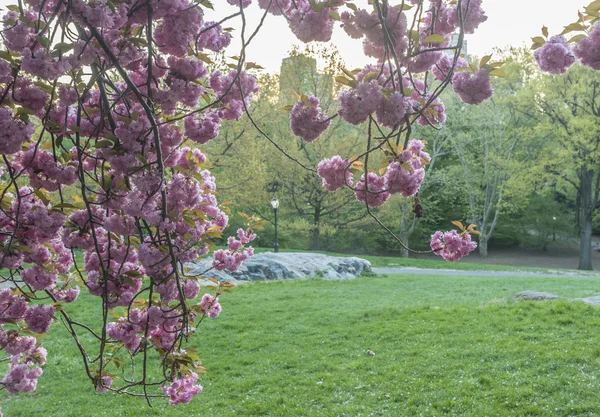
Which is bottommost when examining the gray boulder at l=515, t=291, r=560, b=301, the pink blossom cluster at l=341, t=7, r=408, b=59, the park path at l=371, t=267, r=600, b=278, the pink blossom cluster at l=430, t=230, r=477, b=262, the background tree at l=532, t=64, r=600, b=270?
the park path at l=371, t=267, r=600, b=278

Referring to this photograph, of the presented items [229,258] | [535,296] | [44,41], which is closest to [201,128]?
[44,41]

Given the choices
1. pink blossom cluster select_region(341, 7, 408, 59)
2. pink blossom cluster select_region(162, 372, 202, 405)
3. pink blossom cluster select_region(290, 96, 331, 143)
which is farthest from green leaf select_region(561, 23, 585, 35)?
pink blossom cluster select_region(162, 372, 202, 405)

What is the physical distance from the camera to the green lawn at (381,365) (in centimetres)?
497

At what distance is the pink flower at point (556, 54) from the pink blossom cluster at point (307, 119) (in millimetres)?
1183

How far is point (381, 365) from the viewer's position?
617cm

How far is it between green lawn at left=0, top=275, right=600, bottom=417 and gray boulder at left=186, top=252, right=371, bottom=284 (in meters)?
3.96

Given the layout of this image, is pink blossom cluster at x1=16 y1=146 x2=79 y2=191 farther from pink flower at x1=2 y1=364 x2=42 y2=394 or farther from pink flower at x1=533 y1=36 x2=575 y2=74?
pink flower at x1=533 y1=36 x2=575 y2=74

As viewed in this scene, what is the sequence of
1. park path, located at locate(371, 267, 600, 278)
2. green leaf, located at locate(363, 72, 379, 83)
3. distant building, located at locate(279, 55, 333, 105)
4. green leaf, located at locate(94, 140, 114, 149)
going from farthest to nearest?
distant building, located at locate(279, 55, 333, 105), park path, located at locate(371, 267, 600, 278), green leaf, located at locate(94, 140, 114, 149), green leaf, located at locate(363, 72, 379, 83)

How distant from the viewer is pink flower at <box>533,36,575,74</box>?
2.53m

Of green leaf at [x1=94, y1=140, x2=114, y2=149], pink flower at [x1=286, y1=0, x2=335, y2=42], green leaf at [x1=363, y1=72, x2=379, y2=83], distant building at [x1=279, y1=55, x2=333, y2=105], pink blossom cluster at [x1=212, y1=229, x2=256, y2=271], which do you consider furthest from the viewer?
distant building at [x1=279, y1=55, x2=333, y2=105]

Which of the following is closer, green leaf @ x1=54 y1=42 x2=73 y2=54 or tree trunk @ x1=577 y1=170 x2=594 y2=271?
green leaf @ x1=54 y1=42 x2=73 y2=54

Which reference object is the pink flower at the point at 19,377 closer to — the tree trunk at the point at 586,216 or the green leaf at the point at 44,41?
the green leaf at the point at 44,41

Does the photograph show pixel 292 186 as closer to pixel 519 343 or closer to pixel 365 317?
pixel 365 317

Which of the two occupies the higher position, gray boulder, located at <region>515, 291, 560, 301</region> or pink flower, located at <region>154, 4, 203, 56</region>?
pink flower, located at <region>154, 4, 203, 56</region>
